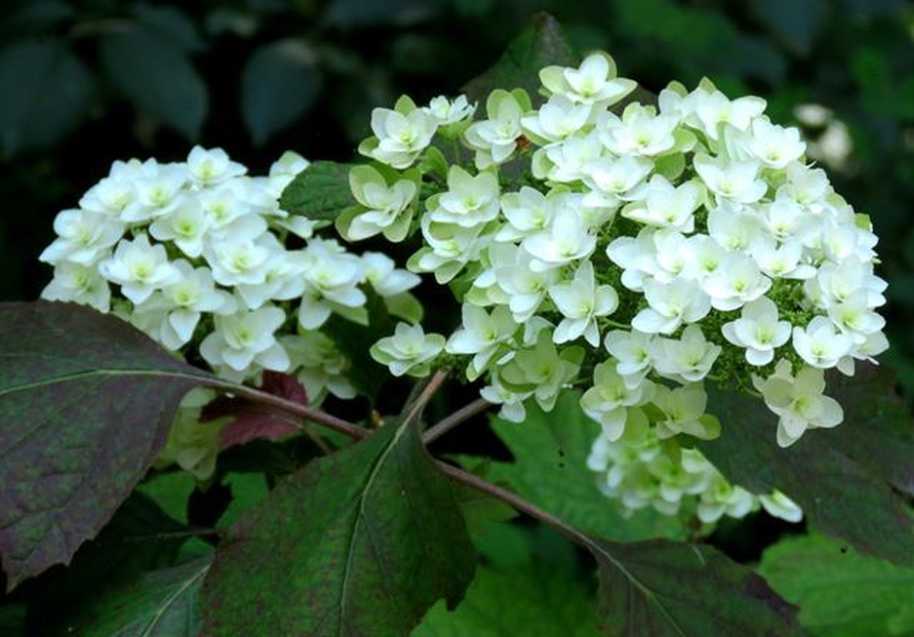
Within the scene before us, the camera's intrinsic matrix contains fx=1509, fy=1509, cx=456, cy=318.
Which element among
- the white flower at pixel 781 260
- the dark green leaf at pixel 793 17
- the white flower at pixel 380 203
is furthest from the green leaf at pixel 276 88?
the white flower at pixel 781 260

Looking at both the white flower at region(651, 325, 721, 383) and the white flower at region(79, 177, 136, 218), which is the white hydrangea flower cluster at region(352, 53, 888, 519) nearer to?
the white flower at region(651, 325, 721, 383)

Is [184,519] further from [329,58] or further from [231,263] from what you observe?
[329,58]

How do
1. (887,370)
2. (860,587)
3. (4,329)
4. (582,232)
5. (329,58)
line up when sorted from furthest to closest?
(329,58)
(860,587)
(887,370)
(4,329)
(582,232)

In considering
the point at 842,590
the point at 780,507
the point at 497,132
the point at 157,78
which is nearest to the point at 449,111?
the point at 497,132

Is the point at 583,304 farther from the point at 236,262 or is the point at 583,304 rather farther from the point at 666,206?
the point at 236,262

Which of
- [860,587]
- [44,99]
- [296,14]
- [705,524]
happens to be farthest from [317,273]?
[296,14]

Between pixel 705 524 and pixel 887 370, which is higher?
pixel 887 370

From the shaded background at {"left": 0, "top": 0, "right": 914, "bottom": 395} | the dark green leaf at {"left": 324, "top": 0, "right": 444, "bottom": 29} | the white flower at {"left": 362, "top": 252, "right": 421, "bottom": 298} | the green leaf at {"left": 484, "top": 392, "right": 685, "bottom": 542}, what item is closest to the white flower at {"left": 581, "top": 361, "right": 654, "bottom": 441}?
the white flower at {"left": 362, "top": 252, "right": 421, "bottom": 298}

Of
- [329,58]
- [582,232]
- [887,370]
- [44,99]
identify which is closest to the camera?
[582,232]
